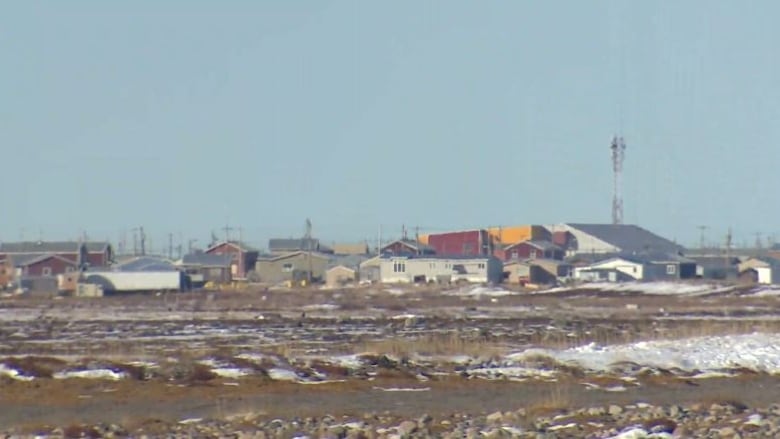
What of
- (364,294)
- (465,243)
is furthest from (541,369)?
(465,243)

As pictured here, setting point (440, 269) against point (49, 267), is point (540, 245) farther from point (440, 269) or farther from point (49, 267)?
point (49, 267)

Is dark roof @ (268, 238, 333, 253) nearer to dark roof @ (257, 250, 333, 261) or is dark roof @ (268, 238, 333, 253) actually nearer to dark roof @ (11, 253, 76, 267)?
dark roof @ (257, 250, 333, 261)

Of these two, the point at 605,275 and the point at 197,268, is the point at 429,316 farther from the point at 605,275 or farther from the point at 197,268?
the point at 197,268

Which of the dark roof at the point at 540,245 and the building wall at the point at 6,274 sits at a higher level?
the dark roof at the point at 540,245

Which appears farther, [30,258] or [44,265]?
[30,258]

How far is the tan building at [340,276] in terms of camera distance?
307ft

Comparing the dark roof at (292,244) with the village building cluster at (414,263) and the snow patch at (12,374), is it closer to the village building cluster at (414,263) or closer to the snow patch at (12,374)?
the village building cluster at (414,263)

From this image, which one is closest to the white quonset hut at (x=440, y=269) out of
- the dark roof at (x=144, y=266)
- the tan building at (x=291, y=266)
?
the tan building at (x=291, y=266)

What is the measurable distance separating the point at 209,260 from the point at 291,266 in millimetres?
6080

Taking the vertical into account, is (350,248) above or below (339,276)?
above

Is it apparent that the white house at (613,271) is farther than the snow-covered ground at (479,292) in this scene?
Yes

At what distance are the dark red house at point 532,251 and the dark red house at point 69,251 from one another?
91.8ft

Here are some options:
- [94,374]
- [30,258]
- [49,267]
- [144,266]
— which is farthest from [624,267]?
[94,374]

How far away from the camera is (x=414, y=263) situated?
303 feet
